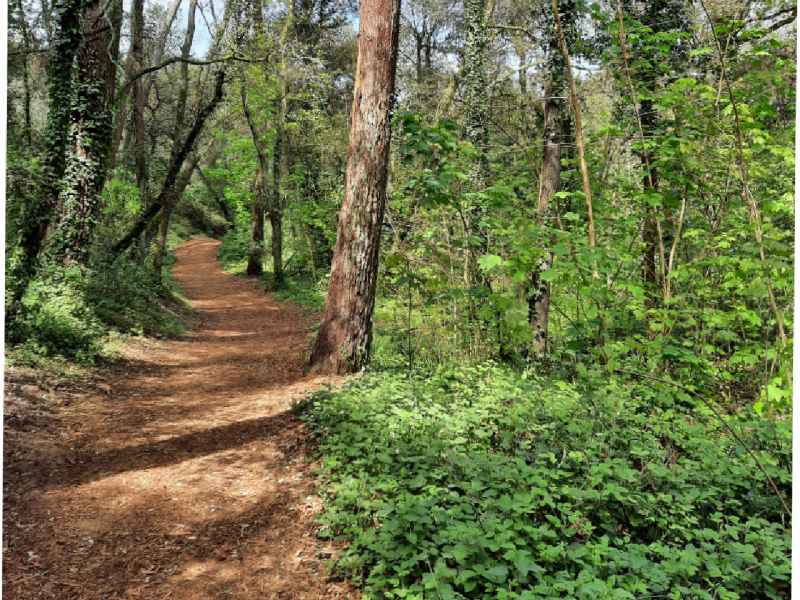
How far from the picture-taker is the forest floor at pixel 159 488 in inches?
122

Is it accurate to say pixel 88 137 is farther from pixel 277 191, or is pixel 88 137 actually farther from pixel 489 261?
pixel 489 261

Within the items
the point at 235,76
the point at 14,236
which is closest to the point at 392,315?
the point at 14,236

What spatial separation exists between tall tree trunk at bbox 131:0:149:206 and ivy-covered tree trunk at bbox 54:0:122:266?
488 cm

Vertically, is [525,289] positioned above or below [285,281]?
above

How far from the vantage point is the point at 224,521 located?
3.74 meters

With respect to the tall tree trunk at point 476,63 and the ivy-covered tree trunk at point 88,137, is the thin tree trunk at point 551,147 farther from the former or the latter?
the ivy-covered tree trunk at point 88,137

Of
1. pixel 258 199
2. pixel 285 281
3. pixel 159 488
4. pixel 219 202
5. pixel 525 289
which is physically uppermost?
pixel 219 202

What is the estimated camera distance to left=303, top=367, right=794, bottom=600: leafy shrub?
266 cm

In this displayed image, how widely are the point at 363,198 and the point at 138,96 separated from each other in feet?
35.2

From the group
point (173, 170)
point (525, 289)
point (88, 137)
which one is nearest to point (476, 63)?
point (525, 289)

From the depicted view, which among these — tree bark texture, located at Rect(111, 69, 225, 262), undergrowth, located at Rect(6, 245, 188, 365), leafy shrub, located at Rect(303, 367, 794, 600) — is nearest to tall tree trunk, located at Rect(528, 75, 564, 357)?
leafy shrub, located at Rect(303, 367, 794, 600)

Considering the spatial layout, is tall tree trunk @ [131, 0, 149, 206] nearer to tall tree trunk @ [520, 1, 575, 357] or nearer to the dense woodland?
the dense woodland

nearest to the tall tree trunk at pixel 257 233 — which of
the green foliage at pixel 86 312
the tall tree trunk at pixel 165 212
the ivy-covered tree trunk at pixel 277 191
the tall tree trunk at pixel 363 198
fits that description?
the ivy-covered tree trunk at pixel 277 191

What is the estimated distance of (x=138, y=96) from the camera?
13453 mm
